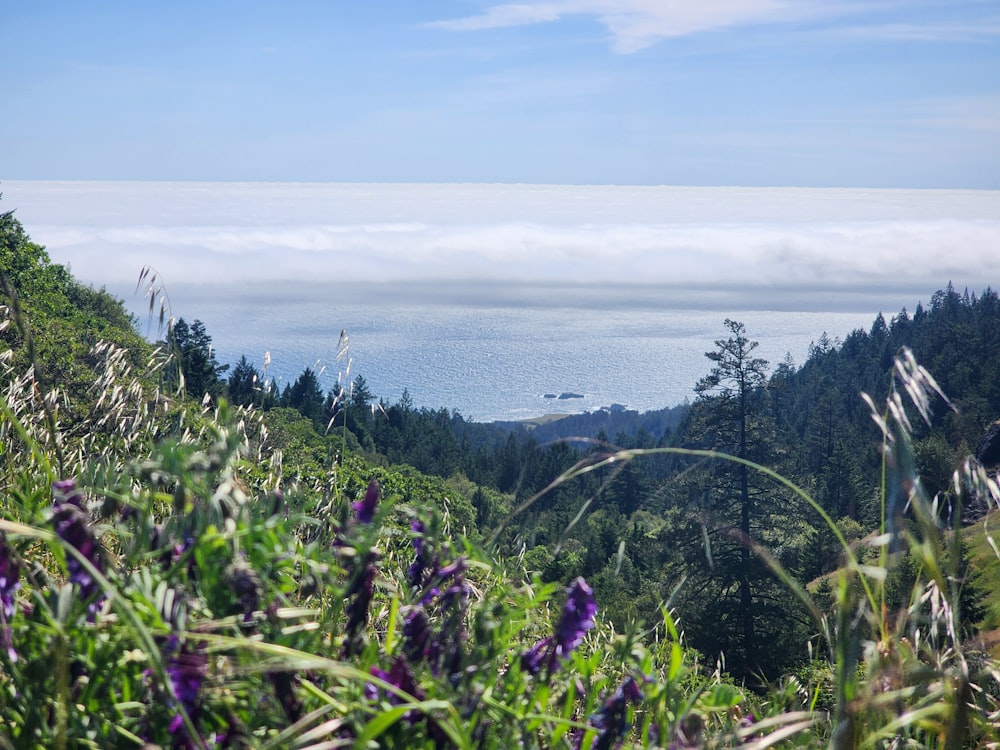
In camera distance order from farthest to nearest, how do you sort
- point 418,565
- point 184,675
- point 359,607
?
1. point 418,565
2. point 359,607
3. point 184,675

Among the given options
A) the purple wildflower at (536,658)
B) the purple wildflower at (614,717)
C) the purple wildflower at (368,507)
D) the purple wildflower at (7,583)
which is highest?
the purple wildflower at (368,507)

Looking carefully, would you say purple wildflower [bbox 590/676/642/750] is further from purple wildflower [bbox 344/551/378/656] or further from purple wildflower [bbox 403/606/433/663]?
purple wildflower [bbox 344/551/378/656]

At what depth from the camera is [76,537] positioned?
1464mm

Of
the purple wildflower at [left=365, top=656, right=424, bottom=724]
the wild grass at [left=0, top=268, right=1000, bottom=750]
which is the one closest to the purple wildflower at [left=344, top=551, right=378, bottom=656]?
the wild grass at [left=0, top=268, right=1000, bottom=750]

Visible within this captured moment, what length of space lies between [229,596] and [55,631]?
0.27 metres

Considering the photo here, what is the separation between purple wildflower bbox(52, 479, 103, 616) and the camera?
1.45 meters

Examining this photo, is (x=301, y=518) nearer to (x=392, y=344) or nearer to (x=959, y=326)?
(x=959, y=326)

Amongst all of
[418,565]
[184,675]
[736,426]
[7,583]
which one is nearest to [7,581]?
[7,583]

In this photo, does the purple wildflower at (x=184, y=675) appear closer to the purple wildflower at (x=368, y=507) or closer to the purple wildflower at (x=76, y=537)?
the purple wildflower at (x=76, y=537)

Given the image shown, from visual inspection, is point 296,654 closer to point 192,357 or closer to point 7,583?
point 7,583

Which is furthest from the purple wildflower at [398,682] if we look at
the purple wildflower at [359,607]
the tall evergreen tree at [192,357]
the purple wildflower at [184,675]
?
the tall evergreen tree at [192,357]

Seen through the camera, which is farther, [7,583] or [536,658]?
[536,658]

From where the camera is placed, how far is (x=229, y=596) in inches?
60.3

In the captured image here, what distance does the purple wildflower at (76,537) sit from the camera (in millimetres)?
1448
